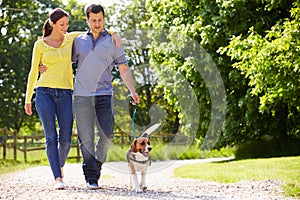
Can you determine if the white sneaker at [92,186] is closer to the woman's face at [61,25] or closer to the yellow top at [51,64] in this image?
the yellow top at [51,64]

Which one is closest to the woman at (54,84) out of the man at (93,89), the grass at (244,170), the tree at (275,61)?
the man at (93,89)

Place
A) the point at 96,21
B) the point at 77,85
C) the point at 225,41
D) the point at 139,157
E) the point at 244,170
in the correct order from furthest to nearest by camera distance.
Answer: the point at 225,41, the point at 244,170, the point at 139,157, the point at 77,85, the point at 96,21

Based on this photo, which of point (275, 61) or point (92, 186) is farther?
point (275, 61)

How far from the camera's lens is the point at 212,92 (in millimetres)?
15453

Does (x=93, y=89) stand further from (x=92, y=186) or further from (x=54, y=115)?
(x=92, y=186)

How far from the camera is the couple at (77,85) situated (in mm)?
6176

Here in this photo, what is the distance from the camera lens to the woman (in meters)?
6.16

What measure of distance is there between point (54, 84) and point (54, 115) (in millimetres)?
351

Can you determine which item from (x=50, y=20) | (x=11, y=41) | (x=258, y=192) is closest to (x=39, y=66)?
(x=50, y=20)

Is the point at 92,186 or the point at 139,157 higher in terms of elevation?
the point at 139,157

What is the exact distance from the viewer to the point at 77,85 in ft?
20.7

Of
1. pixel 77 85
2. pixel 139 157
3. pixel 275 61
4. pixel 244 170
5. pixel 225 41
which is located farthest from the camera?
pixel 225 41

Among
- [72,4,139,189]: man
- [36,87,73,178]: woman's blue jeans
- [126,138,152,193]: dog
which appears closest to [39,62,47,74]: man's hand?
[36,87,73,178]: woman's blue jeans

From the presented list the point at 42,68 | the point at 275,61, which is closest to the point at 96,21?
the point at 42,68
